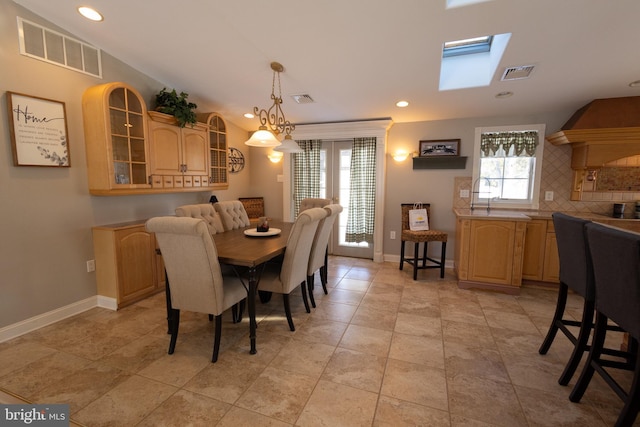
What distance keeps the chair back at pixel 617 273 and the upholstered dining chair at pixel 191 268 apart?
2.18 metres

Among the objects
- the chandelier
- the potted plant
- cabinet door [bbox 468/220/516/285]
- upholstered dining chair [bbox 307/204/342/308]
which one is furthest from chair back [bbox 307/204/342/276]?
the potted plant

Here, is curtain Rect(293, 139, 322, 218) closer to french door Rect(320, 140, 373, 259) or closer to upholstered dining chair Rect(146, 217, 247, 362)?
french door Rect(320, 140, 373, 259)

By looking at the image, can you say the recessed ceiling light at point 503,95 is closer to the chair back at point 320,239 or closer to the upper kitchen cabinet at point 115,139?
the chair back at point 320,239

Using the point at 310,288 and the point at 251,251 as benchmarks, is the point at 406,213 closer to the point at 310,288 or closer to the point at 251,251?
the point at 310,288

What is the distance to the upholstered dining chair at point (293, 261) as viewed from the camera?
→ 90.6 inches

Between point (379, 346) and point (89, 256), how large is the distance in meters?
2.91

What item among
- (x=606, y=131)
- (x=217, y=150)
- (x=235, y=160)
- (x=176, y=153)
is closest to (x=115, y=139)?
(x=176, y=153)

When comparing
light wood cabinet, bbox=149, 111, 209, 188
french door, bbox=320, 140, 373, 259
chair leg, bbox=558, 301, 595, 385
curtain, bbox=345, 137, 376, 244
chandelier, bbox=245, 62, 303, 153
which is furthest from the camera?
french door, bbox=320, 140, 373, 259

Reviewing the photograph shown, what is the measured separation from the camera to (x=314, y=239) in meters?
2.79

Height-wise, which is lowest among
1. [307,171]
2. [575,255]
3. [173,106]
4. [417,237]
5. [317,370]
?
[317,370]

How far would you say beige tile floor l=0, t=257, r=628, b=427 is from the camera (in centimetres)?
161

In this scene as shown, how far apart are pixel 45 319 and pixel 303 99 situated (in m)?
3.48

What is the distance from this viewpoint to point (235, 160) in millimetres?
4840

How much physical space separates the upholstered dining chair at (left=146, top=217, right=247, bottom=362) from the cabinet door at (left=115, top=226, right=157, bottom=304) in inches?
44.2
